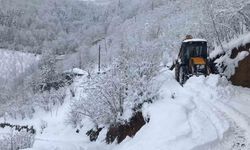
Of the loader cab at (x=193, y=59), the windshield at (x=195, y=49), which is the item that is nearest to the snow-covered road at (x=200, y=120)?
the loader cab at (x=193, y=59)

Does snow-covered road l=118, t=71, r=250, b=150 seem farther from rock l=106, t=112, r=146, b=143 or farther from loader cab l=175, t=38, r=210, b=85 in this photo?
loader cab l=175, t=38, r=210, b=85

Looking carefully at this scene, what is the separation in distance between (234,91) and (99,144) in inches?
262

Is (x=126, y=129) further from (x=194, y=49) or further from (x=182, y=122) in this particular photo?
(x=194, y=49)

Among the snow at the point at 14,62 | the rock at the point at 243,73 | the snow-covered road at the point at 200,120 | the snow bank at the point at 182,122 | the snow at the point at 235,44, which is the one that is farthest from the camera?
the snow at the point at 14,62

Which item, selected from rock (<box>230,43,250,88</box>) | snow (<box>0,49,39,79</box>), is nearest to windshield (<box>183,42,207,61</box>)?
rock (<box>230,43,250,88</box>)

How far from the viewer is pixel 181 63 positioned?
2262 centimetres

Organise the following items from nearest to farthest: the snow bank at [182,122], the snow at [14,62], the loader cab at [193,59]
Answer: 1. the snow bank at [182,122]
2. the loader cab at [193,59]
3. the snow at [14,62]

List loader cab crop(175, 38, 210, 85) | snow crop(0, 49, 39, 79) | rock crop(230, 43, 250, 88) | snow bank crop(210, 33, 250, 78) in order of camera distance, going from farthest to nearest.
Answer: snow crop(0, 49, 39, 79), loader cab crop(175, 38, 210, 85), snow bank crop(210, 33, 250, 78), rock crop(230, 43, 250, 88)

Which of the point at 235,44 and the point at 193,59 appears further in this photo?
the point at 235,44

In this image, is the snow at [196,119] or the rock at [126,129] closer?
the snow at [196,119]

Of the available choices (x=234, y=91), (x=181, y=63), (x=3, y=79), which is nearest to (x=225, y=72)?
(x=181, y=63)

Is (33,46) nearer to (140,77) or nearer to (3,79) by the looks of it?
(3,79)

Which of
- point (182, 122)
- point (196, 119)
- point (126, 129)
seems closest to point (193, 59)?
point (126, 129)

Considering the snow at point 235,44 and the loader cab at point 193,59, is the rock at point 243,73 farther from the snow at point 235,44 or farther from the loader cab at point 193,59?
the loader cab at point 193,59
